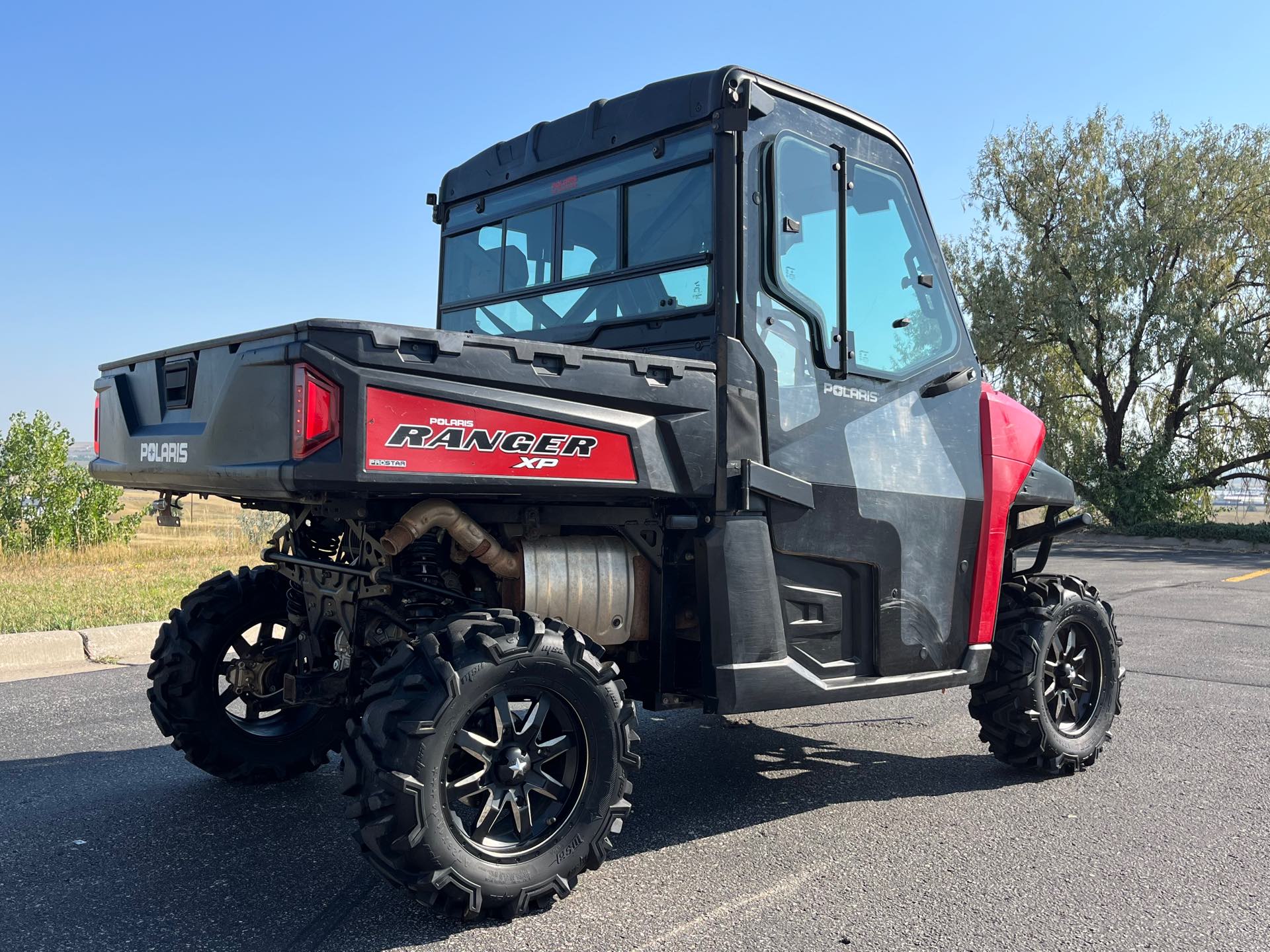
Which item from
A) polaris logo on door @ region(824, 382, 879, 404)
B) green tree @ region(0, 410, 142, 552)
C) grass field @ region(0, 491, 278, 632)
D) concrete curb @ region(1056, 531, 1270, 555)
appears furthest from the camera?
concrete curb @ region(1056, 531, 1270, 555)

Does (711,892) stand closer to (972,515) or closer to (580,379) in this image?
(580,379)

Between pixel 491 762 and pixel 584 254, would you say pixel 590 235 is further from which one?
pixel 491 762

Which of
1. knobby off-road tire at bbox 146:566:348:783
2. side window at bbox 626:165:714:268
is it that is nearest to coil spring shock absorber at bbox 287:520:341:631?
knobby off-road tire at bbox 146:566:348:783

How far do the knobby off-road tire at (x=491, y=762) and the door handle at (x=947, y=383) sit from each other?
1.95 metres

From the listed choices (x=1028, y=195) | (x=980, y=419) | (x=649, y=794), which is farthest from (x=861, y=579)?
(x=1028, y=195)

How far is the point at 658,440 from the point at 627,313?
2.58 ft

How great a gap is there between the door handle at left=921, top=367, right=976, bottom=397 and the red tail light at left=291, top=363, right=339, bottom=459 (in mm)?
2571

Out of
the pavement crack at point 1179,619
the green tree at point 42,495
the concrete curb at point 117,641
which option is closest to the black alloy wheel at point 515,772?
the concrete curb at point 117,641

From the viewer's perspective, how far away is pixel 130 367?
3.93 m

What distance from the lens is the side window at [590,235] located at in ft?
14.0

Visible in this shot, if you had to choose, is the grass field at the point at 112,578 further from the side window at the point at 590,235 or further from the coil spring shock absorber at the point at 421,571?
the side window at the point at 590,235

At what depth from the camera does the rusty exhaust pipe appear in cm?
344

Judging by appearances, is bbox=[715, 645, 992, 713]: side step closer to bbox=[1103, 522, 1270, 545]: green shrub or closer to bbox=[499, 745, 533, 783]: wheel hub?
bbox=[499, 745, 533, 783]: wheel hub

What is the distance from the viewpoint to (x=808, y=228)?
162 inches
